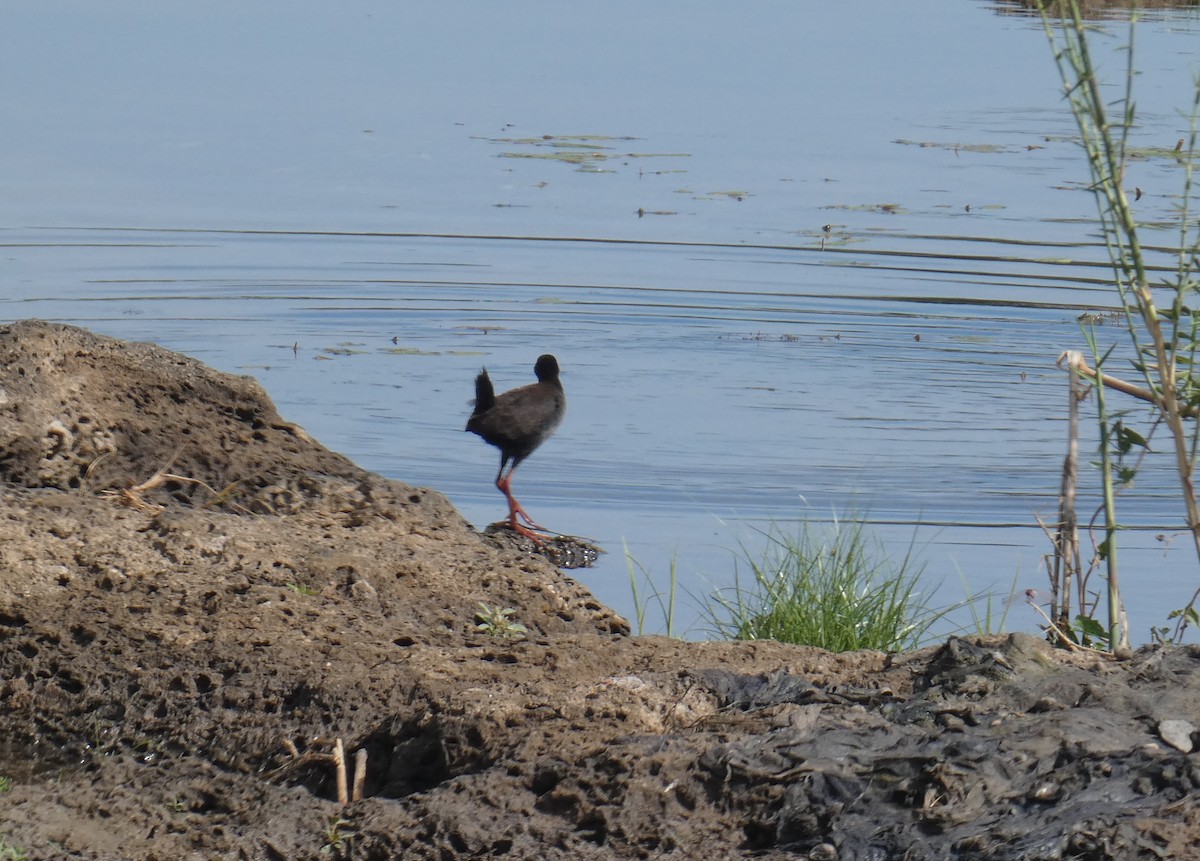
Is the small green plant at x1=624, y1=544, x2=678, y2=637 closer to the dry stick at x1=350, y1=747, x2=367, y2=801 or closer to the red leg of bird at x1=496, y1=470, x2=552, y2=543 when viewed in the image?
the red leg of bird at x1=496, y1=470, x2=552, y2=543

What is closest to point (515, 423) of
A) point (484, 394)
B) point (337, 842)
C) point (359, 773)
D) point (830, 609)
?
point (484, 394)

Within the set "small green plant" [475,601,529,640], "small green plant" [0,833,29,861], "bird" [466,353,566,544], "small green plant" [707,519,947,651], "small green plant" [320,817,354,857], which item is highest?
"bird" [466,353,566,544]

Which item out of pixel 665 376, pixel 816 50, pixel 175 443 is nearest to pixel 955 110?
pixel 816 50

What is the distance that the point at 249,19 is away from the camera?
21125 millimetres

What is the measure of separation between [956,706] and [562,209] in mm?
10306

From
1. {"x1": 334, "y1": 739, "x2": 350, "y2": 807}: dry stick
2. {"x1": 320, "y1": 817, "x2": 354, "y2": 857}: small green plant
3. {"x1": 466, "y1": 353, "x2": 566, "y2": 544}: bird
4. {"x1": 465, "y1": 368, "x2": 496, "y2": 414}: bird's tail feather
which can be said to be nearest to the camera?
{"x1": 320, "y1": 817, "x2": 354, "y2": 857}: small green plant

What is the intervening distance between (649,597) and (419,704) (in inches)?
89.3

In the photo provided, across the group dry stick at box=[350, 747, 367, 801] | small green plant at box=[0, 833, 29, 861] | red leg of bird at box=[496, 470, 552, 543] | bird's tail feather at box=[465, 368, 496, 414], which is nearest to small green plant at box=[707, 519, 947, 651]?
red leg of bird at box=[496, 470, 552, 543]

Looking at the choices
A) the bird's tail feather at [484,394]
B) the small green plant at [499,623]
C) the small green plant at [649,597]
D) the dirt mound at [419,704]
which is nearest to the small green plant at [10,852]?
the dirt mound at [419,704]

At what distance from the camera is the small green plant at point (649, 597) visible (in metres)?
6.21

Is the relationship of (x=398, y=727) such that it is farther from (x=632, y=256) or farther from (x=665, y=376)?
(x=632, y=256)

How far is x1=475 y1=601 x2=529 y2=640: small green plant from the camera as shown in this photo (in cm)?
517

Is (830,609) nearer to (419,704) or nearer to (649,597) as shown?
(649,597)

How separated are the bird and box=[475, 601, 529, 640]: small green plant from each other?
73.2 inches
